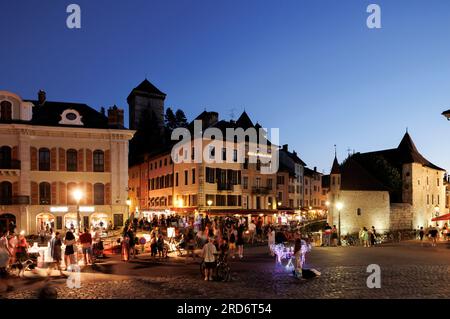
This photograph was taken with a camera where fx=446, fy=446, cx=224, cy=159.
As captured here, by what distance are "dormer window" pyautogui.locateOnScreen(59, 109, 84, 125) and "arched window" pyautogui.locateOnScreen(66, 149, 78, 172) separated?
2.37 meters

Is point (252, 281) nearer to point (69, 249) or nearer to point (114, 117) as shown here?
point (69, 249)

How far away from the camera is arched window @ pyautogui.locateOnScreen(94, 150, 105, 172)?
38.0m

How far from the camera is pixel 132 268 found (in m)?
18.2

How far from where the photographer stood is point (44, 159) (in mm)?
36719

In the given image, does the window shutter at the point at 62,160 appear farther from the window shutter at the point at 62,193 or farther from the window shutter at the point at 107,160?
the window shutter at the point at 107,160

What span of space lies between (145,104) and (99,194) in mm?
46196

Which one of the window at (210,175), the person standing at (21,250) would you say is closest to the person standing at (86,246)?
the person standing at (21,250)

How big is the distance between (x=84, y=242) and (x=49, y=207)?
19.2 m

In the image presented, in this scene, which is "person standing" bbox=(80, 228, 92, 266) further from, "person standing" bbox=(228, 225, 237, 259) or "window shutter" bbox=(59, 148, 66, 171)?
"window shutter" bbox=(59, 148, 66, 171)

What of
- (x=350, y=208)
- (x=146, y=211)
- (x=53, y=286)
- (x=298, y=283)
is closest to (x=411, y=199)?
(x=350, y=208)

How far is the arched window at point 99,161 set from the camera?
125 feet

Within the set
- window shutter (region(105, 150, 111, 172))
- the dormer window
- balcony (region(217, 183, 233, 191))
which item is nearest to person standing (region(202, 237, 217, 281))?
window shutter (region(105, 150, 111, 172))

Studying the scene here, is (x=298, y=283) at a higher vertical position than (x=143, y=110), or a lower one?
lower

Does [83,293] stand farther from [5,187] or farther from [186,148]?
[186,148]
